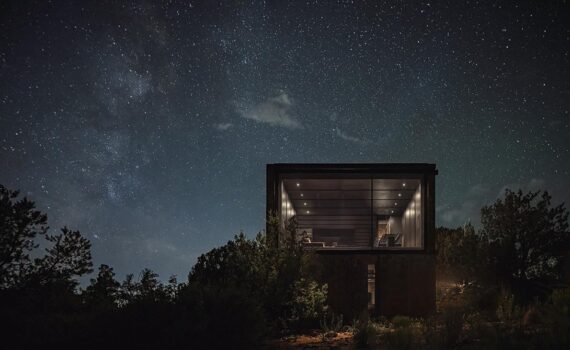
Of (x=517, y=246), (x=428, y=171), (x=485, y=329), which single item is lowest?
(x=485, y=329)

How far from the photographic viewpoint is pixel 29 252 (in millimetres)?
9383

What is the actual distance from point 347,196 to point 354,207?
2.30m

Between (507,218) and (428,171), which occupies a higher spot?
(428,171)

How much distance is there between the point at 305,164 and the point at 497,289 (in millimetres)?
7670

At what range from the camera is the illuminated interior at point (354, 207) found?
17.3 m

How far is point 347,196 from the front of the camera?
20.1 metres

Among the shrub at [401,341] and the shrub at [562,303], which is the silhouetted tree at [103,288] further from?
Result: the shrub at [562,303]

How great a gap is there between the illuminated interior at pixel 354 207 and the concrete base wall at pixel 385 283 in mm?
481

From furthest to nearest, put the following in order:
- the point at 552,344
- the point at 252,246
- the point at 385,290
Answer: the point at 385,290, the point at 252,246, the point at 552,344

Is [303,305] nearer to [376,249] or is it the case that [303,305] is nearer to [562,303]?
[376,249]

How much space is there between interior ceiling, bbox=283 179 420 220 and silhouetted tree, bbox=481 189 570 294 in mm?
3527

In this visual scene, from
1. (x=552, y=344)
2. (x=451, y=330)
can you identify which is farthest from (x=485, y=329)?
(x=552, y=344)

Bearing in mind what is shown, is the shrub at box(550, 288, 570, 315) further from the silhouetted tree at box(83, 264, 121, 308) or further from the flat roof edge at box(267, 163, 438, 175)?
the silhouetted tree at box(83, 264, 121, 308)

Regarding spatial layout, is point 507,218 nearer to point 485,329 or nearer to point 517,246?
point 517,246
